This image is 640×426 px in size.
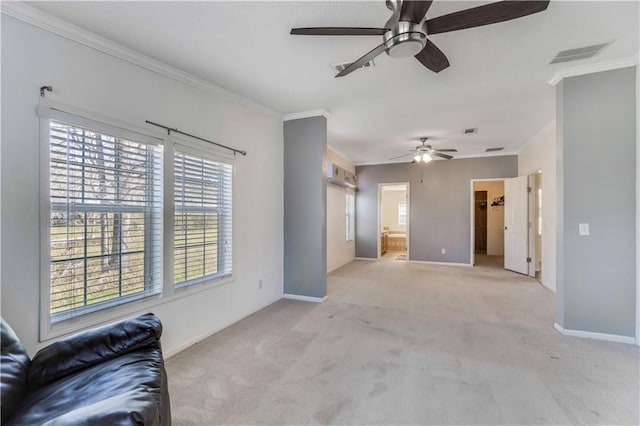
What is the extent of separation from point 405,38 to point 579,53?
6.37 ft

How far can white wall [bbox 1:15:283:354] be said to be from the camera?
5.65 feet

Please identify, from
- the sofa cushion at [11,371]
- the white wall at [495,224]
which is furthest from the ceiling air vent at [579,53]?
the white wall at [495,224]

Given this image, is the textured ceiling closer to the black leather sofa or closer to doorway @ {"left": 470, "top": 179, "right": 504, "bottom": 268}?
the black leather sofa

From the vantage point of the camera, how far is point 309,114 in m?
3.93

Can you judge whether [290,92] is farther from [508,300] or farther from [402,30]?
[508,300]

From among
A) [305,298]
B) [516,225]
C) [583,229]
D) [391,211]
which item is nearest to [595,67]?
[583,229]

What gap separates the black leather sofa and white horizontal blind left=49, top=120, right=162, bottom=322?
2.10 ft

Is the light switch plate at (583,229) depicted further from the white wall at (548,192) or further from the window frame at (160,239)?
the window frame at (160,239)

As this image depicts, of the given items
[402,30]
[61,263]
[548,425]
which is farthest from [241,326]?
[402,30]

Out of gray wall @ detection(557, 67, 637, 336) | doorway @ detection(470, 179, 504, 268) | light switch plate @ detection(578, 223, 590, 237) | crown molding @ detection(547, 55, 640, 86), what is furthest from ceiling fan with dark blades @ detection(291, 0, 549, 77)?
doorway @ detection(470, 179, 504, 268)

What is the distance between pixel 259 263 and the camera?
368 centimetres

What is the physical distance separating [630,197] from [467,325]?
1941mm

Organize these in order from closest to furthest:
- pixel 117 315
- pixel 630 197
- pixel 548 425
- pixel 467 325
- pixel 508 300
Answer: pixel 548 425
pixel 117 315
pixel 630 197
pixel 467 325
pixel 508 300

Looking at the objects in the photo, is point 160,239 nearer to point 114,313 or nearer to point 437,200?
point 114,313
